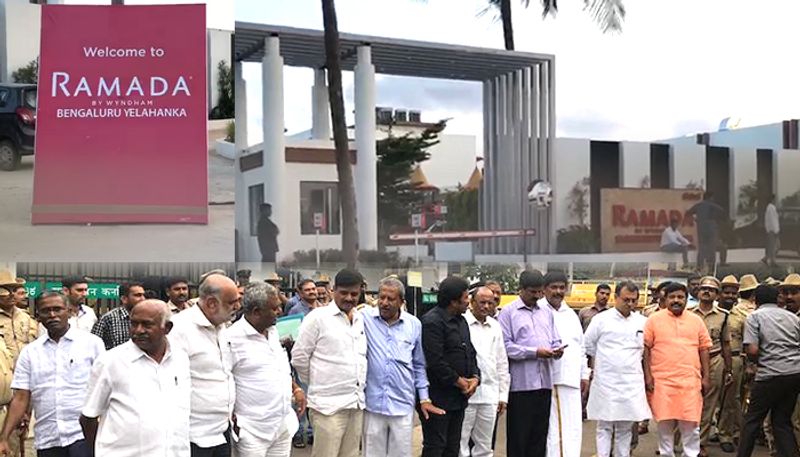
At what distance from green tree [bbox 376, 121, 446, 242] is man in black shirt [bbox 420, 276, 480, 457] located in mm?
9249

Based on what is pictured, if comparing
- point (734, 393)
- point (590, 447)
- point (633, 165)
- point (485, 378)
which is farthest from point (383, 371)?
point (633, 165)

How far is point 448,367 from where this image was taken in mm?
6059

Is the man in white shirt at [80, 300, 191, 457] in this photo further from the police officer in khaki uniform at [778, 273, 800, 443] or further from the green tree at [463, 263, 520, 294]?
the green tree at [463, 263, 520, 294]

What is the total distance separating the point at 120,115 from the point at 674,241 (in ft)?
39.7

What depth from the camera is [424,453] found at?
6102mm

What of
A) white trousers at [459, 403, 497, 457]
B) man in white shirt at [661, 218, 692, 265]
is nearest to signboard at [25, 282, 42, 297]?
white trousers at [459, 403, 497, 457]

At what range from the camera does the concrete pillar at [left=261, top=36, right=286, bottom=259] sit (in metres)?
14.3

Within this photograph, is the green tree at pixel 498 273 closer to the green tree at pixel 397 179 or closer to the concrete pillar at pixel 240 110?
the green tree at pixel 397 179

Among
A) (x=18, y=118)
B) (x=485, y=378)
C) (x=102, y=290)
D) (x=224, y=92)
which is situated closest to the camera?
(x=485, y=378)

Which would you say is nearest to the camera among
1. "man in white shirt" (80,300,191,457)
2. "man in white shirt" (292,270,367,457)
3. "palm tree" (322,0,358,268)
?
"man in white shirt" (80,300,191,457)

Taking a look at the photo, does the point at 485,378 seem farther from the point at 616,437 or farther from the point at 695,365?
the point at 695,365

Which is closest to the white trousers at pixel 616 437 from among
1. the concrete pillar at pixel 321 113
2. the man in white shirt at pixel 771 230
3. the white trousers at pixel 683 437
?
the white trousers at pixel 683 437

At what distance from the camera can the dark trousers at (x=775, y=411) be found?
705cm

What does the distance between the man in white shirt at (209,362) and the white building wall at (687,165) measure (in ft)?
53.9
